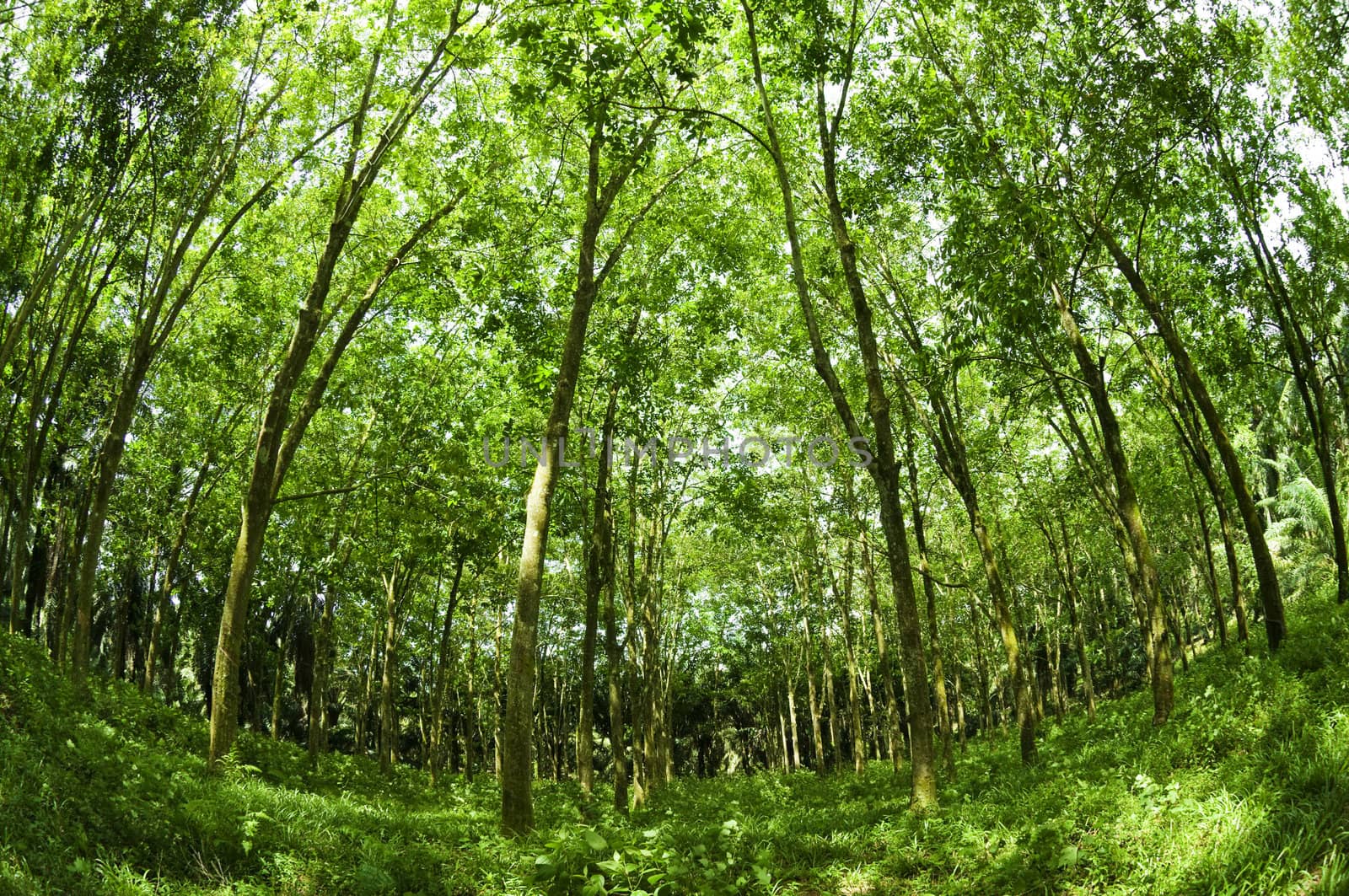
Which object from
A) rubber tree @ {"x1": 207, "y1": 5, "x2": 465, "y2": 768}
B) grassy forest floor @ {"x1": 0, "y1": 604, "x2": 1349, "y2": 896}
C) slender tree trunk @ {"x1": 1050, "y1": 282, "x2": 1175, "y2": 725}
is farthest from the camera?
slender tree trunk @ {"x1": 1050, "y1": 282, "x2": 1175, "y2": 725}

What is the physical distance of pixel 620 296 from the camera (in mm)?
15164

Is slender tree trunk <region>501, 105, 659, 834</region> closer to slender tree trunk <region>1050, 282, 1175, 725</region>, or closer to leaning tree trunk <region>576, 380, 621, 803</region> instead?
leaning tree trunk <region>576, 380, 621, 803</region>

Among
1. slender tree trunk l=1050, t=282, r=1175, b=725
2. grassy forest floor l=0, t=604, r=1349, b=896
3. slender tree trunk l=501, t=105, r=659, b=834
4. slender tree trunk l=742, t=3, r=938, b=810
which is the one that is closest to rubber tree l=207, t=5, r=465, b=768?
grassy forest floor l=0, t=604, r=1349, b=896

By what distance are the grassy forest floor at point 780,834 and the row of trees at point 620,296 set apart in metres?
1.37

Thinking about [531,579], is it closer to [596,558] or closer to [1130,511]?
[596,558]

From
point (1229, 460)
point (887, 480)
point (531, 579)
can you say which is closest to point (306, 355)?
point (531, 579)

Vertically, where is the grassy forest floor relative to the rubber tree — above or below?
below

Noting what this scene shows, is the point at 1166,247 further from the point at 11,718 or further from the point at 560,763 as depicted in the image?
the point at 560,763

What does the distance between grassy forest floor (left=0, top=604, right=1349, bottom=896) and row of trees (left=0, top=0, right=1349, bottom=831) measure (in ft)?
4.49

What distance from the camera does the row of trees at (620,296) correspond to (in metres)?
9.41

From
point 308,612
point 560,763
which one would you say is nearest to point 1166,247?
point 308,612

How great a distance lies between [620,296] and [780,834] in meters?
10.2

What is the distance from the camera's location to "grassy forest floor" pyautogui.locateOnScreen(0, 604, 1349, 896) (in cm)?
527

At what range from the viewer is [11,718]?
775cm
